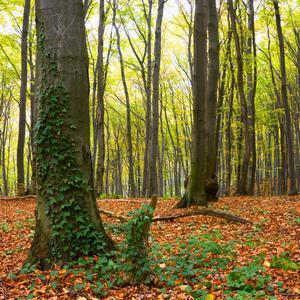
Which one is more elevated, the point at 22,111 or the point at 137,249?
the point at 22,111

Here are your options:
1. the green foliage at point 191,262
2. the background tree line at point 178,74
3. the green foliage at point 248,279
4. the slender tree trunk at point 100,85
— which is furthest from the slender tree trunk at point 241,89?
the green foliage at point 248,279

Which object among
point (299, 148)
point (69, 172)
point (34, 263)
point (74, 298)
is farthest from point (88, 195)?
point (299, 148)

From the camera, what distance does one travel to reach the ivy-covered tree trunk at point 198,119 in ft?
29.9

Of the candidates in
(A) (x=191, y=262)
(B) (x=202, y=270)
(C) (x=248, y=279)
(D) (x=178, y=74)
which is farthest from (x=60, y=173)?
(D) (x=178, y=74)

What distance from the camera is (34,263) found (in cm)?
440

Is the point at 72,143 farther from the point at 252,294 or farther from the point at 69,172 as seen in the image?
the point at 252,294

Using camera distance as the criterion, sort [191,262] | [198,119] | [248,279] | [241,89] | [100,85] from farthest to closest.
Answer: [100,85]
[241,89]
[198,119]
[191,262]
[248,279]

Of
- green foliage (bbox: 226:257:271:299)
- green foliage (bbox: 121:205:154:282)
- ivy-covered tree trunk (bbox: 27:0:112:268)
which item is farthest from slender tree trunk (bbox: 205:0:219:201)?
green foliage (bbox: 121:205:154:282)

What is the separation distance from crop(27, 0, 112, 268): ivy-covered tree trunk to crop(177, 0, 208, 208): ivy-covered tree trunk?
188 inches

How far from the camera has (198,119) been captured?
9.15 metres

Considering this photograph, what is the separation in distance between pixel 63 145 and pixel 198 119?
5.27 meters

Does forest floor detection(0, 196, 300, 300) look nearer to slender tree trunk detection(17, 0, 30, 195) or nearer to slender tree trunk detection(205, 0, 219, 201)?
slender tree trunk detection(205, 0, 219, 201)

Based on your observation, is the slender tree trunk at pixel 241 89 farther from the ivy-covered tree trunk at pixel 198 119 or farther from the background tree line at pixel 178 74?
the ivy-covered tree trunk at pixel 198 119

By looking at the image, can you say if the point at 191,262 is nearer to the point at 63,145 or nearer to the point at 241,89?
the point at 63,145
